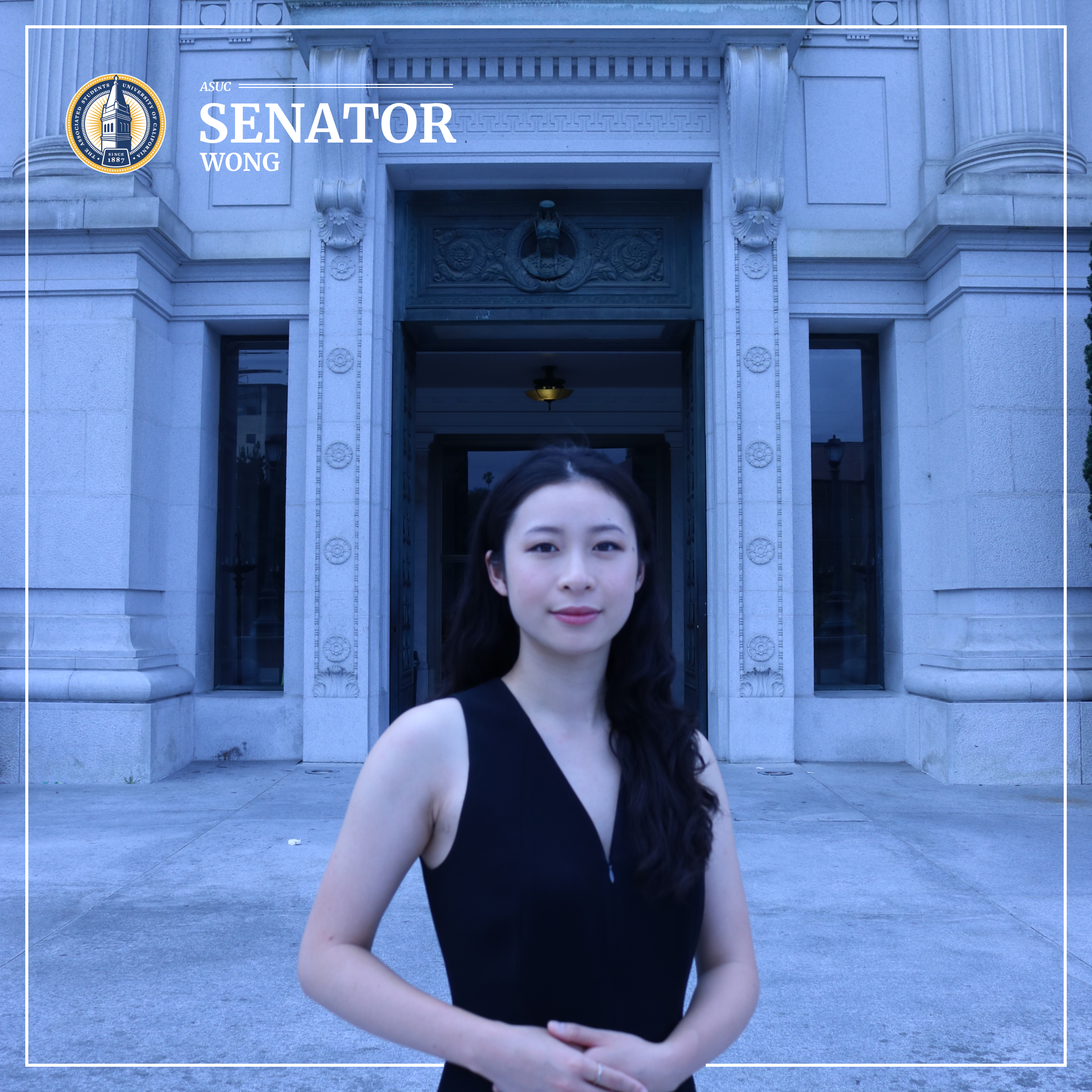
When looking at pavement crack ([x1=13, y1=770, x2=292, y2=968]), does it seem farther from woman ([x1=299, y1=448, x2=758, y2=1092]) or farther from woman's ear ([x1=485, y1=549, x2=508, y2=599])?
woman's ear ([x1=485, y1=549, x2=508, y2=599])

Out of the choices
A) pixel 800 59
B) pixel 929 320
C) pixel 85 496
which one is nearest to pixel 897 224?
pixel 929 320

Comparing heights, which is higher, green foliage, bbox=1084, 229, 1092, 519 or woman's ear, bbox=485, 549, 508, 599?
green foliage, bbox=1084, 229, 1092, 519

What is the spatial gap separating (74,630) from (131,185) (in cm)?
394

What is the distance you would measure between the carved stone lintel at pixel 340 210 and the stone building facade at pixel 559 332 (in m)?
0.04

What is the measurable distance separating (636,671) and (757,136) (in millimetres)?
8174

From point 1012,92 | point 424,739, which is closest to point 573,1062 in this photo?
point 424,739

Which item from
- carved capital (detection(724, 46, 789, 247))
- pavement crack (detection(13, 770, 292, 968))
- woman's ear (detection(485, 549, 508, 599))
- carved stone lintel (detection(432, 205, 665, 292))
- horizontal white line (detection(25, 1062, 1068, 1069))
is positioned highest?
carved capital (detection(724, 46, 789, 247))

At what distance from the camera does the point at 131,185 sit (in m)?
8.24

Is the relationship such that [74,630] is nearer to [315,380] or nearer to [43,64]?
[315,380]

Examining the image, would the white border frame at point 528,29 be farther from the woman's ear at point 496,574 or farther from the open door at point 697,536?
the woman's ear at point 496,574

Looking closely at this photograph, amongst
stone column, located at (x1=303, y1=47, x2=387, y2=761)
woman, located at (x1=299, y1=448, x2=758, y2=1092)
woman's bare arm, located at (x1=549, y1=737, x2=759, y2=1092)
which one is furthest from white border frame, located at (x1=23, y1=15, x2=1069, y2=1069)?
woman, located at (x1=299, y1=448, x2=758, y2=1092)

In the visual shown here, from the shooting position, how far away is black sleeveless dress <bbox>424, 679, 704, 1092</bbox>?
4.58 feet

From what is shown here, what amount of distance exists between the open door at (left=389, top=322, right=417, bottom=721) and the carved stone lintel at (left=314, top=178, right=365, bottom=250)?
0.97 m

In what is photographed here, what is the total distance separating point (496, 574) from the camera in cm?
166
